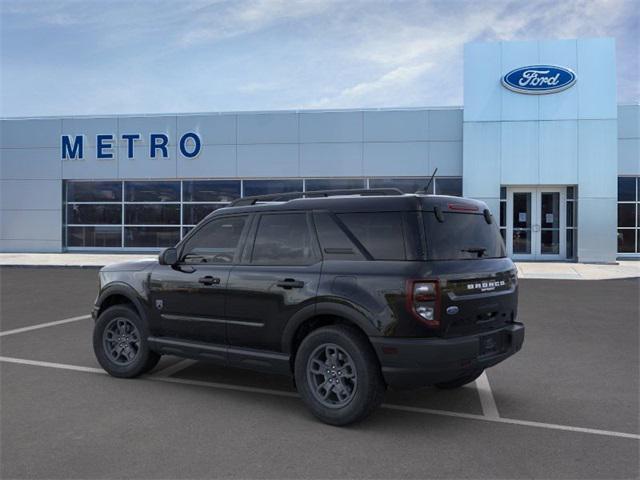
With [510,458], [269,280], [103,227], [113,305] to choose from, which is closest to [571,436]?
[510,458]

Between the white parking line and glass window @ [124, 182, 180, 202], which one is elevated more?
glass window @ [124, 182, 180, 202]

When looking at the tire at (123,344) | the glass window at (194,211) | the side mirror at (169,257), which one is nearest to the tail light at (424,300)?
the side mirror at (169,257)

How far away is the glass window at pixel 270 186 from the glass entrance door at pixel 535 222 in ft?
26.4

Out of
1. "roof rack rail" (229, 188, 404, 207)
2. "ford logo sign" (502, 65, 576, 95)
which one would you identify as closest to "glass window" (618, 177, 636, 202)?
"ford logo sign" (502, 65, 576, 95)

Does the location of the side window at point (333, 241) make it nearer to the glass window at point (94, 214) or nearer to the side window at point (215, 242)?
the side window at point (215, 242)

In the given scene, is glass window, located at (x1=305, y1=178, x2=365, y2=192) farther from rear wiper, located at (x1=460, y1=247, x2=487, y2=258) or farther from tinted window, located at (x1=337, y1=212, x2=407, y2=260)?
tinted window, located at (x1=337, y1=212, x2=407, y2=260)

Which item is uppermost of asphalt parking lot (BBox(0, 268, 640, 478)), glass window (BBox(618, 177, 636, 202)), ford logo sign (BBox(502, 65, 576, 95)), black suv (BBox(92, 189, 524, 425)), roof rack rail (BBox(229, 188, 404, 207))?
ford logo sign (BBox(502, 65, 576, 95))

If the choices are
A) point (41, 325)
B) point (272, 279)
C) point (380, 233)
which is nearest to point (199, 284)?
point (272, 279)

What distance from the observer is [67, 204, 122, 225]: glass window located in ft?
82.0

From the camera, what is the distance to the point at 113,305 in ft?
21.3

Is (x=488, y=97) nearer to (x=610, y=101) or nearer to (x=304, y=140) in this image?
(x=610, y=101)

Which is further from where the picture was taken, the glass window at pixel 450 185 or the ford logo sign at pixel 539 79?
the glass window at pixel 450 185

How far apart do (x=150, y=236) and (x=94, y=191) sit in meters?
3.11

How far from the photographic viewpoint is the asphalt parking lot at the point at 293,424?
3.95 m
